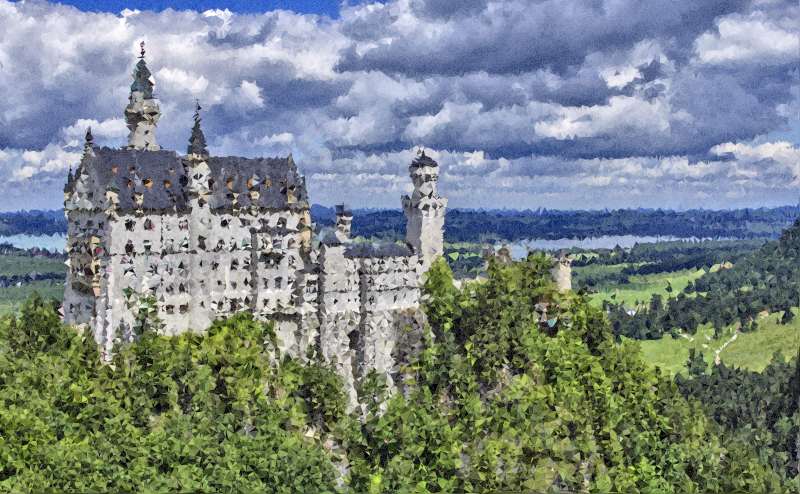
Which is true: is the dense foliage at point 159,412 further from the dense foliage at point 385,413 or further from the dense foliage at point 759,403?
the dense foliage at point 759,403

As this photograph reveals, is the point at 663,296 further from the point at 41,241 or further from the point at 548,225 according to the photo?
the point at 41,241

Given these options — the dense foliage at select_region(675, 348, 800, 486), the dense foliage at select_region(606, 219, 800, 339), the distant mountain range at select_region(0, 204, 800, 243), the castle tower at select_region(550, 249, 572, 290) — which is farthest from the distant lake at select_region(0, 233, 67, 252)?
the dense foliage at select_region(606, 219, 800, 339)

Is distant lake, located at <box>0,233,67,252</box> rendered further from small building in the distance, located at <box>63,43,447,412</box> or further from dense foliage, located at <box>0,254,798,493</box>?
dense foliage, located at <box>0,254,798,493</box>

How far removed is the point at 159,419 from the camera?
42.4 metres

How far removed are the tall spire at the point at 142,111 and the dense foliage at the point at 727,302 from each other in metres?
92.4

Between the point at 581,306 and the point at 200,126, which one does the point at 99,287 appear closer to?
the point at 200,126

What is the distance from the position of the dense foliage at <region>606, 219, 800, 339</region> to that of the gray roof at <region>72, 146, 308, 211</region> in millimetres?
85335

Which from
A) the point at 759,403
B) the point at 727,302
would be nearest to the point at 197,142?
the point at 759,403

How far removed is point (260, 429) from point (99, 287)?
64.8ft

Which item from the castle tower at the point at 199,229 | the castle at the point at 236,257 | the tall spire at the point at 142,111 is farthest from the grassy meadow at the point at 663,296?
the tall spire at the point at 142,111

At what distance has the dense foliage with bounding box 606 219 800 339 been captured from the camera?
416 ft

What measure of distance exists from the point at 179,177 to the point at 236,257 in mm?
8432

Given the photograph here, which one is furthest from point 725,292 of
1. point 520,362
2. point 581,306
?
point 520,362

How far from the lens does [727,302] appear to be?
141875 mm
